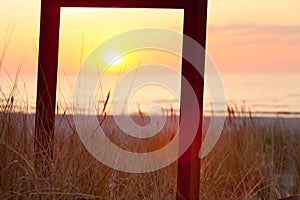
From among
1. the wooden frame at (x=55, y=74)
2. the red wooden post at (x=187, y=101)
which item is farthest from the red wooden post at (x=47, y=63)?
the red wooden post at (x=187, y=101)

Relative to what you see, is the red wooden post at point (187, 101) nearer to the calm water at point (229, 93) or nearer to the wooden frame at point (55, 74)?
the wooden frame at point (55, 74)

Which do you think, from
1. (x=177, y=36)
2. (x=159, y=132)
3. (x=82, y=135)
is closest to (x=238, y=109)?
(x=159, y=132)

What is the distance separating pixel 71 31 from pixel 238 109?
53.5 inches

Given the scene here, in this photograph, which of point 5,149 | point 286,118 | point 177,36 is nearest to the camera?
point 5,149

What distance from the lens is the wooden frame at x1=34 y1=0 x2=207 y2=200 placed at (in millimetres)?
3359

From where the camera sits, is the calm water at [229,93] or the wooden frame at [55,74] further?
the calm water at [229,93]

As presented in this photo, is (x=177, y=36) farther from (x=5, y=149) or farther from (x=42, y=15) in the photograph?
(x=5, y=149)

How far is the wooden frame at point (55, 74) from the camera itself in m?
3.36

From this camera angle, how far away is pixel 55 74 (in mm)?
3816

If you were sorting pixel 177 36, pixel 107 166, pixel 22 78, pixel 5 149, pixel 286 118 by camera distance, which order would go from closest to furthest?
pixel 5 149 < pixel 107 166 < pixel 22 78 < pixel 177 36 < pixel 286 118

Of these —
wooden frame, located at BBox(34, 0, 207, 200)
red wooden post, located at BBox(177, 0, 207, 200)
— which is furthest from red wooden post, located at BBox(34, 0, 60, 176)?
red wooden post, located at BBox(177, 0, 207, 200)

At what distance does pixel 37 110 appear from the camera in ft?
12.2

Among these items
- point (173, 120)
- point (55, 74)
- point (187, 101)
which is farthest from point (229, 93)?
point (187, 101)

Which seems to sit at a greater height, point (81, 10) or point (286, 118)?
point (81, 10)
